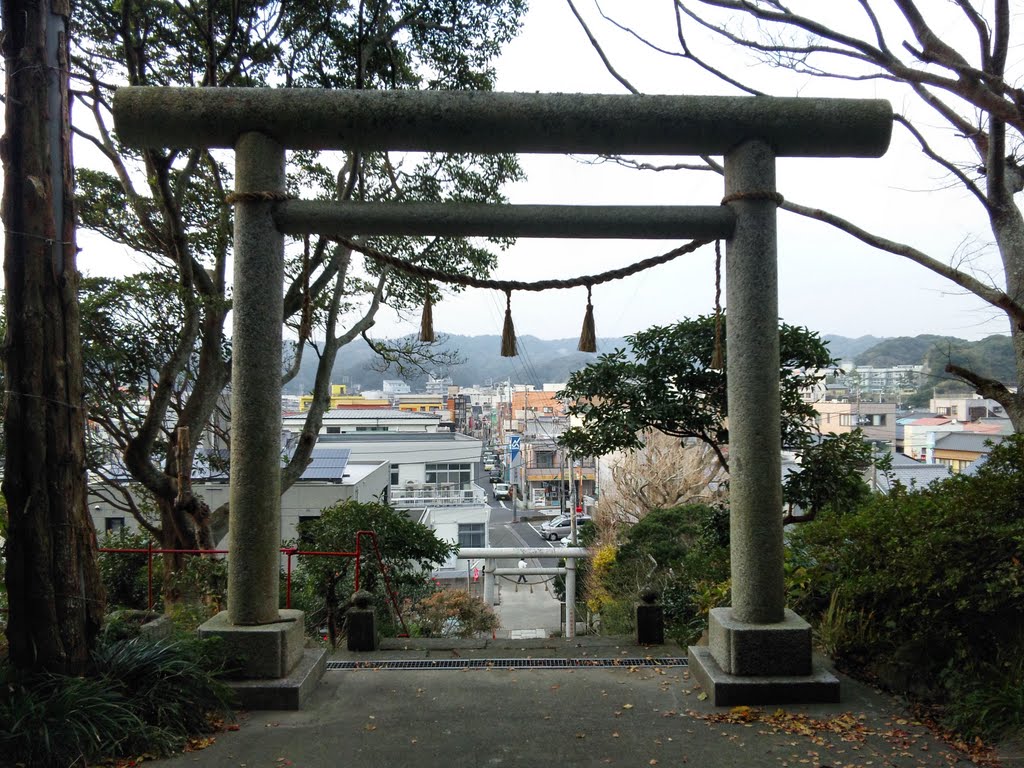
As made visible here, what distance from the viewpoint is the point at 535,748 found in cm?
336

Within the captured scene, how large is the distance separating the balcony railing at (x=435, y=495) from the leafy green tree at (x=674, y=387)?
17.2 metres

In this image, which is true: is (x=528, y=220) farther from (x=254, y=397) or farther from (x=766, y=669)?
(x=766, y=669)

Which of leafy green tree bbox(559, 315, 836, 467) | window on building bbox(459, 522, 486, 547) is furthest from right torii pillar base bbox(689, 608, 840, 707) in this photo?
window on building bbox(459, 522, 486, 547)

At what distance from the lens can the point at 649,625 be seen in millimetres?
5258

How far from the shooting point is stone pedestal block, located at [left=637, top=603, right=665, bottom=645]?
5.25 metres

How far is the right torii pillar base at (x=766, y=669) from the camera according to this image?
3805 mm

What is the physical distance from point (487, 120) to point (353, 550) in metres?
5.17

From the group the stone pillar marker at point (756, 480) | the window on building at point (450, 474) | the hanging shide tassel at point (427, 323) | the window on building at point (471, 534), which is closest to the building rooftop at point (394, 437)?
the window on building at point (450, 474)

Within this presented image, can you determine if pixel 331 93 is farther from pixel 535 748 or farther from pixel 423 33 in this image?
pixel 423 33

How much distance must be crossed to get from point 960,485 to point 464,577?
62.0ft

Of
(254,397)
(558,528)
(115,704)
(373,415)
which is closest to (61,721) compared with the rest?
(115,704)

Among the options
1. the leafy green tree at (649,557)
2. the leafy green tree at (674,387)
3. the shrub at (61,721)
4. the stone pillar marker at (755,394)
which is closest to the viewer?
the shrub at (61,721)

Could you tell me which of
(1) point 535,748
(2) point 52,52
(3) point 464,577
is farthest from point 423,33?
(3) point 464,577

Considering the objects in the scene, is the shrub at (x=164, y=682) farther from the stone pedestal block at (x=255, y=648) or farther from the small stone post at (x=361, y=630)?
the small stone post at (x=361, y=630)
